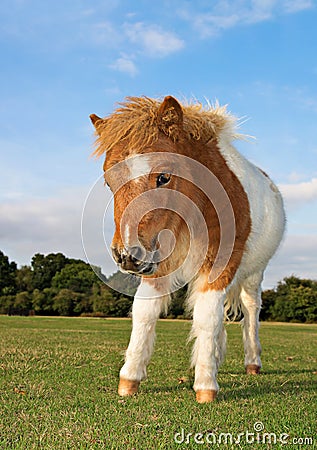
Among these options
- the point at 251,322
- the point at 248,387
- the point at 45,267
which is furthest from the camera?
the point at 45,267

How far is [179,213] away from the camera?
4594mm

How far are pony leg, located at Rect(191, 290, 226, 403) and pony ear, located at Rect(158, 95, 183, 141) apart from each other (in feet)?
4.96

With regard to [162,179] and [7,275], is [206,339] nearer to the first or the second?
[162,179]

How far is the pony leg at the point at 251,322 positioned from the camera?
6930 millimetres

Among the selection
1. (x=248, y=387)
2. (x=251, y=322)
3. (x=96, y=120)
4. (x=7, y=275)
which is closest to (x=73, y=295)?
(x=7, y=275)

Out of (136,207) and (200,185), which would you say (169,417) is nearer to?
(136,207)

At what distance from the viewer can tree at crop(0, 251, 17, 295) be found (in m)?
51.7

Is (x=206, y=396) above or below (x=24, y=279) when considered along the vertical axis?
below

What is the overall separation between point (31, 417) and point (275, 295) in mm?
39774

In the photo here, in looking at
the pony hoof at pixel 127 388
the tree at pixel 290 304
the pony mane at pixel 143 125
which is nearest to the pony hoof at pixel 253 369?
the pony hoof at pixel 127 388

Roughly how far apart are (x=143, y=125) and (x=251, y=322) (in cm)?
376

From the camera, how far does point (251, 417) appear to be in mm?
4090

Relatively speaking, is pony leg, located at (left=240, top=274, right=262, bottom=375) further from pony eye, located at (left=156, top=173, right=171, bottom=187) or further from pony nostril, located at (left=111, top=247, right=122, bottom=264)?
pony nostril, located at (left=111, top=247, right=122, bottom=264)

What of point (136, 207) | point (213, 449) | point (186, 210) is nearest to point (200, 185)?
point (186, 210)
